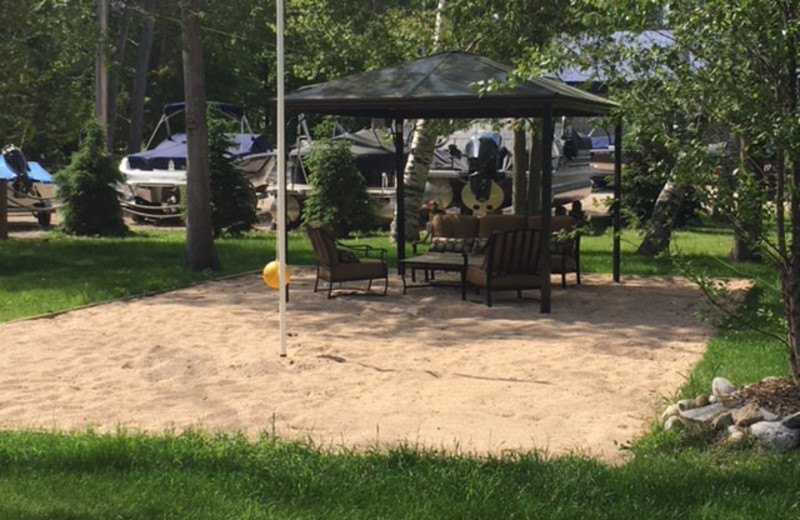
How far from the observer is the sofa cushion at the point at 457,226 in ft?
49.8

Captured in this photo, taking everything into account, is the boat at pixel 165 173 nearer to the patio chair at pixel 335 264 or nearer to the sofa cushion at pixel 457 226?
Answer: the sofa cushion at pixel 457 226

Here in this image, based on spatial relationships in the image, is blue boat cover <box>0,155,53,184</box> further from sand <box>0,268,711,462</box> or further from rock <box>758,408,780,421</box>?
rock <box>758,408,780,421</box>

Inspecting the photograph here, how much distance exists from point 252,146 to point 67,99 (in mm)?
11463

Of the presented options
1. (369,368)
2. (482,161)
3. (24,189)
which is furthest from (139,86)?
(369,368)

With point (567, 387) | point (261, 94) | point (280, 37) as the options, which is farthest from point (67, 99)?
point (261, 94)

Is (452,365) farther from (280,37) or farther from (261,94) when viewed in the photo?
(261,94)

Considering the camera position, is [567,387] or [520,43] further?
[520,43]

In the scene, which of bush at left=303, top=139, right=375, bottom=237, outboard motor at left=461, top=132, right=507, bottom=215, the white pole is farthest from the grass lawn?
outboard motor at left=461, top=132, right=507, bottom=215

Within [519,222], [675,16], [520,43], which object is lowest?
[519,222]

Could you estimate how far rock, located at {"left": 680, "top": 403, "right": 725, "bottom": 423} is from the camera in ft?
22.6

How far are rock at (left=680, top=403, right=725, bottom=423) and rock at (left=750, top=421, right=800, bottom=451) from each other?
34 cm

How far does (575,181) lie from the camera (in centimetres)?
2677

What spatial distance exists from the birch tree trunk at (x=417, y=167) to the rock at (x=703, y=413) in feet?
40.5

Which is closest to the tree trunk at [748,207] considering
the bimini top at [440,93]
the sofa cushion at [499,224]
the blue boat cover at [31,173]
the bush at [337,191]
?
the bimini top at [440,93]
